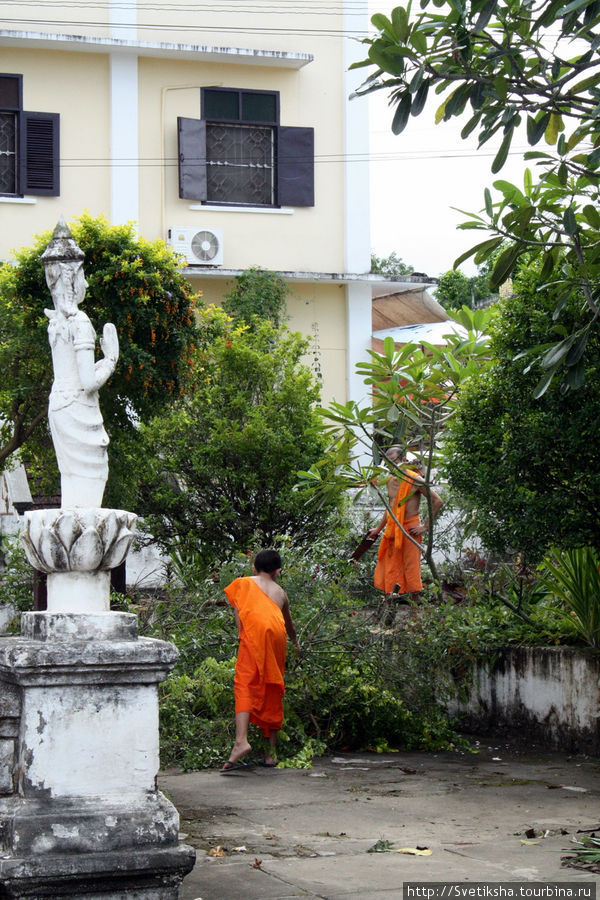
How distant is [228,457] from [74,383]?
6942 millimetres

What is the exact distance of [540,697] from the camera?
8312mm

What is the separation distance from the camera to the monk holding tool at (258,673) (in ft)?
24.2

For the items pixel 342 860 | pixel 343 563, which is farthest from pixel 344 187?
pixel 342 860

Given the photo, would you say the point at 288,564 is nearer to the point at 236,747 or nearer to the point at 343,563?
the point at 343,563

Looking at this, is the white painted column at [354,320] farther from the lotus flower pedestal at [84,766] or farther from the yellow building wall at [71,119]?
the lotus flower pedestal at [84,766]

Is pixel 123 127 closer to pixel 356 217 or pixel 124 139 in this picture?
pixel 124 139

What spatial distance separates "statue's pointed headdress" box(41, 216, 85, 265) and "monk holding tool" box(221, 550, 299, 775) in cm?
329

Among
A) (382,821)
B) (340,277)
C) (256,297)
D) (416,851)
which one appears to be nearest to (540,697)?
(382,821)

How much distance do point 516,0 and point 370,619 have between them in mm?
5045

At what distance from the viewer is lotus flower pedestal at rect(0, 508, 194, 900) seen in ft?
13.4

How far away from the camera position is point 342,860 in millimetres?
5094

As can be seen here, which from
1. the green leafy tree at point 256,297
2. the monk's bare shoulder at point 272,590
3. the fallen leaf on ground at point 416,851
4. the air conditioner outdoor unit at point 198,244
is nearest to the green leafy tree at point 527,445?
the monk's bare shoulder at point 272,590

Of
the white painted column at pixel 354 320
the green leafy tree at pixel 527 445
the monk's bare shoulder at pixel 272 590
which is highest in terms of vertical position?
the white painted column at pixel 354 320

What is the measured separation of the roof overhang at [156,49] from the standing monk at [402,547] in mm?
8403
